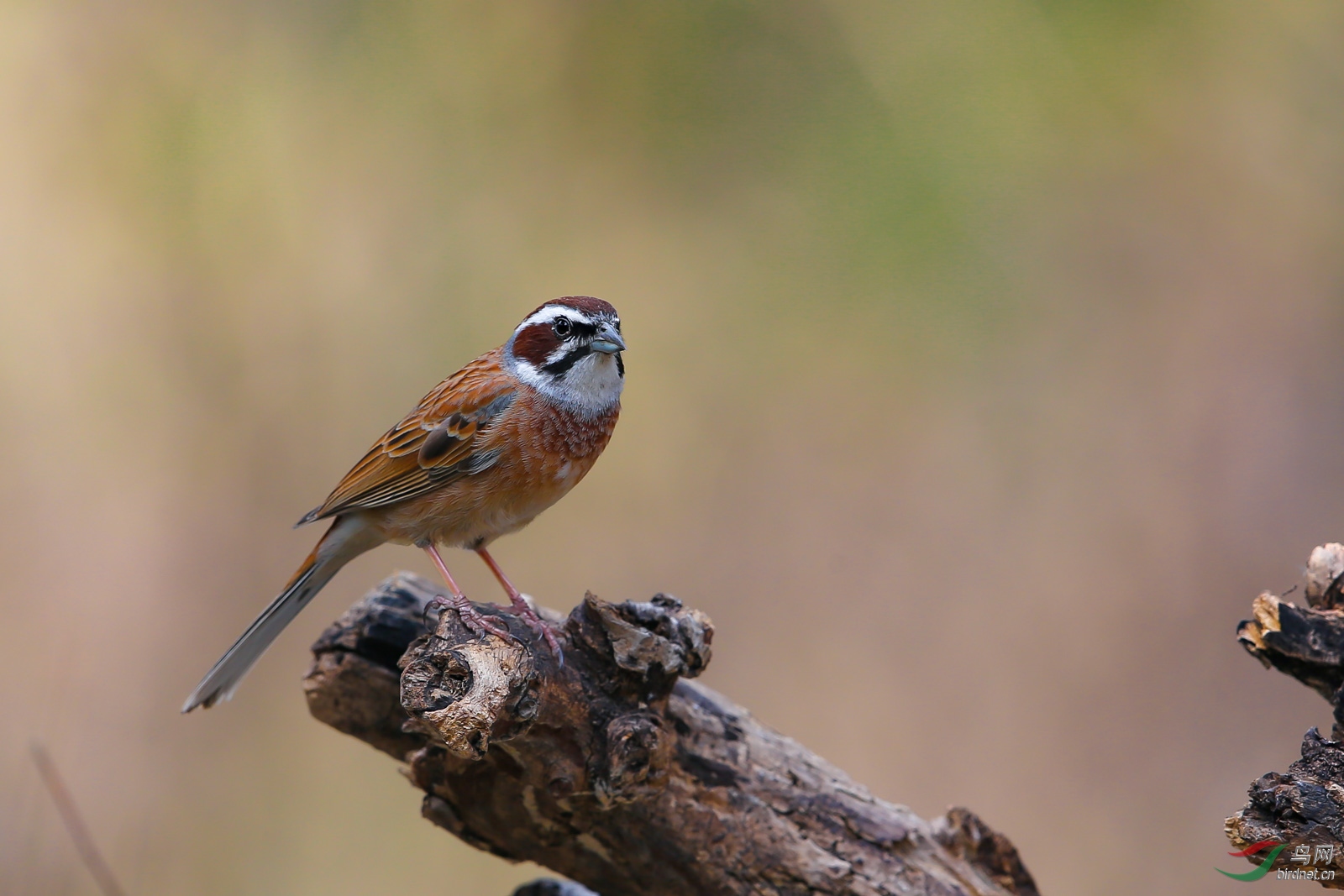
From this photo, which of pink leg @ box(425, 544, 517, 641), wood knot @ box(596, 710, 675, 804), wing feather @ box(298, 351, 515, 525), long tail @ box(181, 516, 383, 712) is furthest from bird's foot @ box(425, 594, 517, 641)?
long tail @ box(181, 516, 383, 712)

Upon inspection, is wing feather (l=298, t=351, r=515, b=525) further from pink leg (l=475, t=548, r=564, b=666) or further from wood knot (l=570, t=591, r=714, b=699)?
wood knot (l=570, t=591, r=714, b=699)

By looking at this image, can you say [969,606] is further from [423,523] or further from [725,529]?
[423,523]

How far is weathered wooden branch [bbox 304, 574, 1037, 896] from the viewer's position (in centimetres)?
345

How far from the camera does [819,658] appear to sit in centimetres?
657

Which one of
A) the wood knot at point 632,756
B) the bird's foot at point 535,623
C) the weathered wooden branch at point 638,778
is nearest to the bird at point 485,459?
the bird's foot at point 535,623

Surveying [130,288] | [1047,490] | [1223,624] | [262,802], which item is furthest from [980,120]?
[262,802]

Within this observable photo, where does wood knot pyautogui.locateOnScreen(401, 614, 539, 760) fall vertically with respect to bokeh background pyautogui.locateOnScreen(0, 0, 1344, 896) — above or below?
below

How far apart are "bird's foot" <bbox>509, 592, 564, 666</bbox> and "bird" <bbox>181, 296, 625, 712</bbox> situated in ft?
0.56

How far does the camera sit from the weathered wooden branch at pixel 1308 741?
272cm

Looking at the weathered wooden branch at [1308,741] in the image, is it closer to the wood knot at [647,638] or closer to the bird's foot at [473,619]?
the wood knot at [647,638]

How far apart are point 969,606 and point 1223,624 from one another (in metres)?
1.43

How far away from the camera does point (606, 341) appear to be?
4.25 meters

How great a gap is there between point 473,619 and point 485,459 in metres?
1.00

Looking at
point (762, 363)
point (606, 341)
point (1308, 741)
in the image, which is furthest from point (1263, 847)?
point (762, 363)
